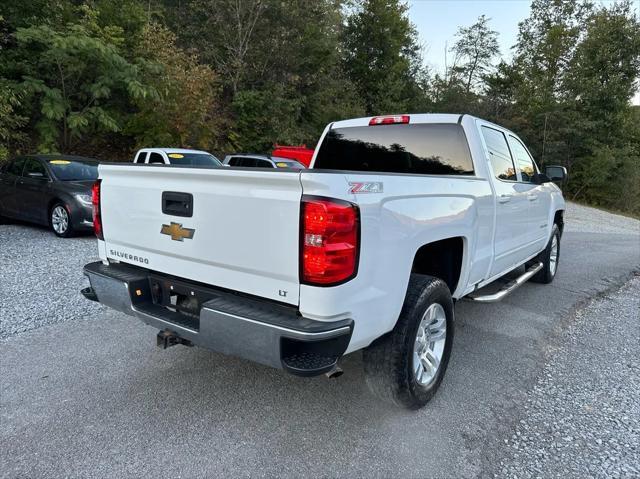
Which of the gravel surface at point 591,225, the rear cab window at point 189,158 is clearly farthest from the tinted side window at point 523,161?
the gravel surface at point 591,225

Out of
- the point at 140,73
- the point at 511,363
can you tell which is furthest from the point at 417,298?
the point at 140,73

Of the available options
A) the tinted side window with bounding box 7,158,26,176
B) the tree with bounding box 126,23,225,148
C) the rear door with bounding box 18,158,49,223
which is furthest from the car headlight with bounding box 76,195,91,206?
the tree with bounding box 126,23,225,148

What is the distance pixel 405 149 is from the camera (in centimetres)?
399

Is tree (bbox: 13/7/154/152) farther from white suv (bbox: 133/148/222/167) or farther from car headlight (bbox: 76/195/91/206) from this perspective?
car headlight (bbox: 76/195/91/206)

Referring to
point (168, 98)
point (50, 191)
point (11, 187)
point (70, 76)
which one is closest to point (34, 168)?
point (11, 187)

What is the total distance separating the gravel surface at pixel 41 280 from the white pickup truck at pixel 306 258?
1662 millimetres

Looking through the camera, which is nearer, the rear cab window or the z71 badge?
the z71 badge

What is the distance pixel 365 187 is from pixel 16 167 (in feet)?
30.6

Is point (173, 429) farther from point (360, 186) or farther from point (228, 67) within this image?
point (228, 67)

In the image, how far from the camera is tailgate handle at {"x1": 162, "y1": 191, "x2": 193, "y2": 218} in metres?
2.57

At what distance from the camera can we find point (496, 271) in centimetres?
413

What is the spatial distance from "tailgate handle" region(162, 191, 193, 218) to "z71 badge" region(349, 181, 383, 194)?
996mm

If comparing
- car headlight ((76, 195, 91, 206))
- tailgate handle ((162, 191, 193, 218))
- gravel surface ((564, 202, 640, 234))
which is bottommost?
gravel surface ((564, 202, 640, 234))

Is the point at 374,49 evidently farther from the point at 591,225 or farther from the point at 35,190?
the point at 35,190
